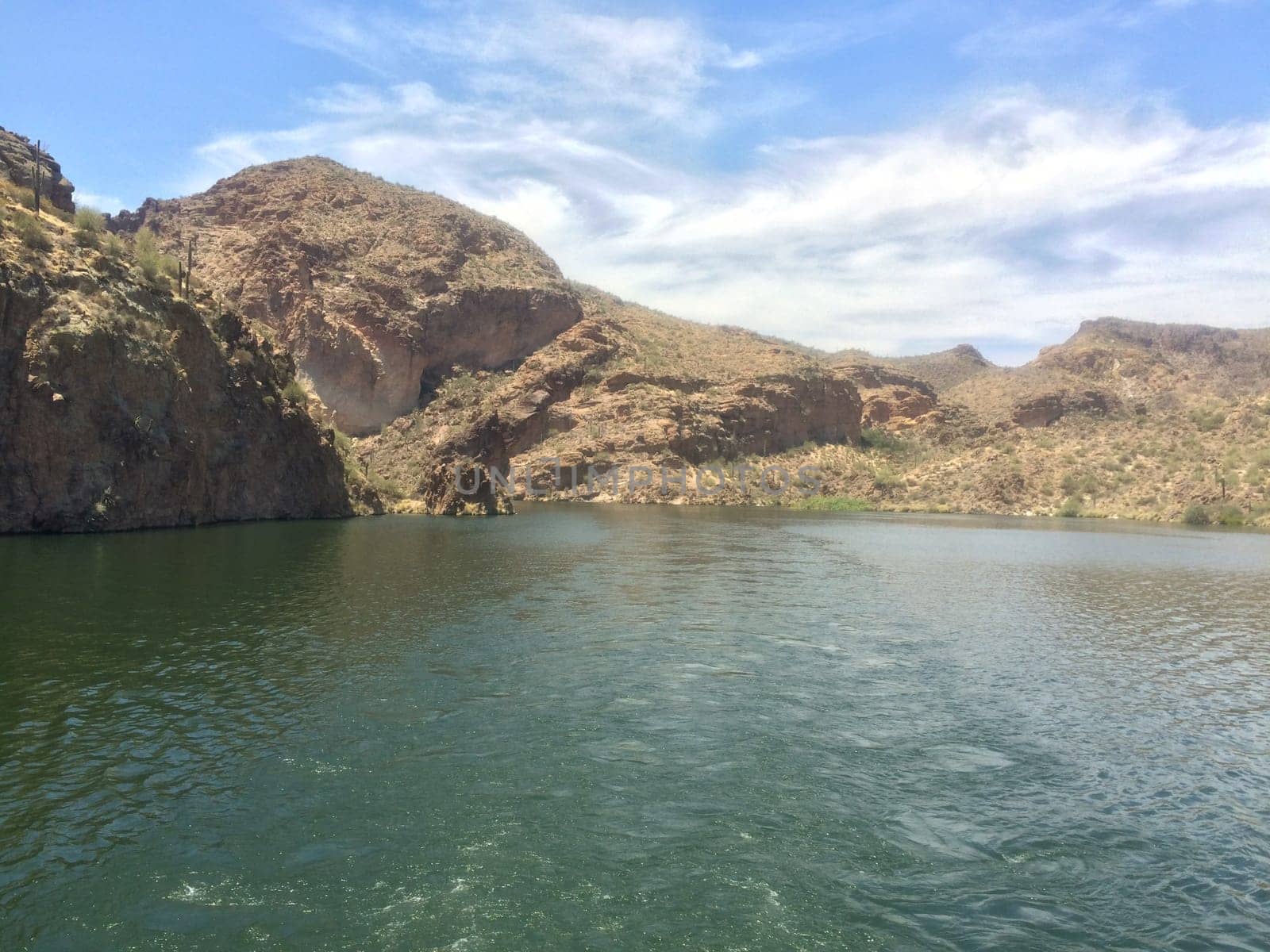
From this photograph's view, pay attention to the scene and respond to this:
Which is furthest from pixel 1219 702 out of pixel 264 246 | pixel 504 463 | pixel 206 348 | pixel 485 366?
pixel 264 246

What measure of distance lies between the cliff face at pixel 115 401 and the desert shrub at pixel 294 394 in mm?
2325

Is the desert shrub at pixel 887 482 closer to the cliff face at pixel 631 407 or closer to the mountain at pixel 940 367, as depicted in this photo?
the cliff face at pixel 631 407

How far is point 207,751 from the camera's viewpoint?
1073 cm

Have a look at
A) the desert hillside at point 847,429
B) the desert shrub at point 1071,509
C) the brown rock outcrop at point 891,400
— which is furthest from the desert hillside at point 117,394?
the brown rock outcrop at point 891,400

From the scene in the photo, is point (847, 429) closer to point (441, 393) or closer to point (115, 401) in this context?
point (441, 393)

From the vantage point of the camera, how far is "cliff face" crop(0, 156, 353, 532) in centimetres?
3762

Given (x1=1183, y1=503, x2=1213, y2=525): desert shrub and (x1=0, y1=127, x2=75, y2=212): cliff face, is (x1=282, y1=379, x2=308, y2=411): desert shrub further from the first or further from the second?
(x1=1183, y1=503, x2=1213, y2=525): desert shrub

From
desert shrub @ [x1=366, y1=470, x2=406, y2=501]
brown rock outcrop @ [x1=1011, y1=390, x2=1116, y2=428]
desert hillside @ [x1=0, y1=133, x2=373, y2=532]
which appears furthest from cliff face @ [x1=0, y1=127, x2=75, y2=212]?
brown rock outcrop @ [x1=1011, y1=390, x2=1116, y2=428]

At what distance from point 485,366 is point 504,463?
46.8 m

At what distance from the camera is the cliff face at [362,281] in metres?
114

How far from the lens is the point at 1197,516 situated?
7475 cm

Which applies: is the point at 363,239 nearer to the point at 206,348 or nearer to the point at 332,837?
the point at 206,348

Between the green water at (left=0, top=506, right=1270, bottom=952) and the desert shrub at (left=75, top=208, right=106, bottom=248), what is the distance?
2880 centimetres

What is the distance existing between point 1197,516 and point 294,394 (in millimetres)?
76993
